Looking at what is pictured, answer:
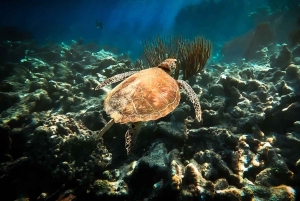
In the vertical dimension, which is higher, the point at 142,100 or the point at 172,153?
the point at 142,100

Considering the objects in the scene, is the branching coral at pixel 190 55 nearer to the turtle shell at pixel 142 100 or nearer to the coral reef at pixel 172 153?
the coral reef at pixel 172 153

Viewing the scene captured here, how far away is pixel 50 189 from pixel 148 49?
429 centimetres

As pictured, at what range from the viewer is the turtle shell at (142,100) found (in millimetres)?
2770

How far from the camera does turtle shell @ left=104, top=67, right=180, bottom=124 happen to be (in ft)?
9.09

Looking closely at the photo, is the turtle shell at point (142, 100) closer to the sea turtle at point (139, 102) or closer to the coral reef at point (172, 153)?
the sea turtle at point (139, 102)

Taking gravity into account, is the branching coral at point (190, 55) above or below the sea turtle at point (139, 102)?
above

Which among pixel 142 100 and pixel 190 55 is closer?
pixel 142 100

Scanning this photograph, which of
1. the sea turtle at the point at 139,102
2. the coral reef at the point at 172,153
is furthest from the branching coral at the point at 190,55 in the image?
the sea turtle at the point at 139,102

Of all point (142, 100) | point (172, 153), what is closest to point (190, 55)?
point (142, 100)

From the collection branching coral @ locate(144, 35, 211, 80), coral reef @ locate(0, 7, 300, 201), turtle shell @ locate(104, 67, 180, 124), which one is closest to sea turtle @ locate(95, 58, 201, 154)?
turtle shell @ locate(104, 67, 180, 124)

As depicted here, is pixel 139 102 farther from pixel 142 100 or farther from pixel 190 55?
pixel 190 55

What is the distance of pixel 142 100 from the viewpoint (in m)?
2.88

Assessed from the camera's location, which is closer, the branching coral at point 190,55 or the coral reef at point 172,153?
the coral reef at point 172,153

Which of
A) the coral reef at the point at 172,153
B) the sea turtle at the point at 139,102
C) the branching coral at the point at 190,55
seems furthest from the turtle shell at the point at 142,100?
the branching coral at the point at 190,55
